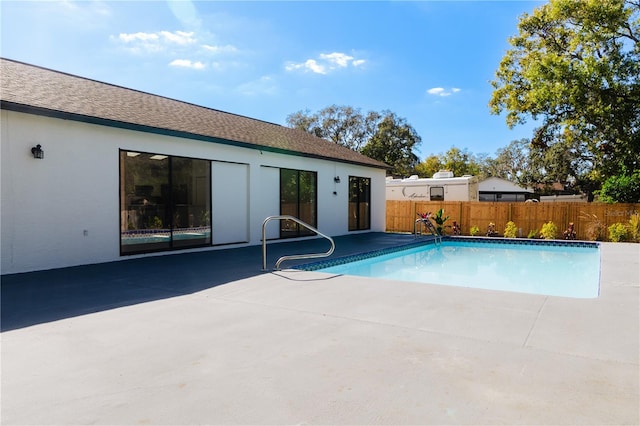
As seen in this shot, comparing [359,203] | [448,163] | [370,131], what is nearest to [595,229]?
[359,203]

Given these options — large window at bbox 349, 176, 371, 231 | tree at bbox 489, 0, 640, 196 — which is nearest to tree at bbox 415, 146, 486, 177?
tree at bbox 489, 0, 640, 196

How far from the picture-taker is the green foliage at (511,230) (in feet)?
56.3

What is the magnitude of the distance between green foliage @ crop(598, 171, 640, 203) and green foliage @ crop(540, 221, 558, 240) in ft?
6.99

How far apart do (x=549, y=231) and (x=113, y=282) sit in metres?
16.0

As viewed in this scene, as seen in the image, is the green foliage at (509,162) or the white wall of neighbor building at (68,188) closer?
the white wall of neighbor building at (68,188)

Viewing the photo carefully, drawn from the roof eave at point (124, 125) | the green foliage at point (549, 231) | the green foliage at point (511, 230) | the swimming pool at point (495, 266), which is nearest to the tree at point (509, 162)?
the green foliage at point (511, 230)

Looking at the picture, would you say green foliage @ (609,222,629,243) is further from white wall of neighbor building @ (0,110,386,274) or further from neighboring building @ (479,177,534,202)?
neighboring building @ (479,177,534,202)

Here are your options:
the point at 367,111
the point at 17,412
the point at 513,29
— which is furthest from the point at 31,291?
the point at 367,111

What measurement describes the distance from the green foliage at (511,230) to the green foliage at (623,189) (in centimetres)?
343

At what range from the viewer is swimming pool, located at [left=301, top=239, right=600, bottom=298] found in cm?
883

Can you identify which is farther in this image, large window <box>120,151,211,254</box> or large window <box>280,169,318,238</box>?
large window <box>280,169,318,238</box>

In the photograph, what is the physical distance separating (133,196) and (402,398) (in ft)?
29.8

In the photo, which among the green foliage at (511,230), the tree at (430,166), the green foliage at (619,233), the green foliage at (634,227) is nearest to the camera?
the green foliage at (634,227)

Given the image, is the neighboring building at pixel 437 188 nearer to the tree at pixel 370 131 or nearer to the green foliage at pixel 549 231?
the green foliage at pixel 549 231
